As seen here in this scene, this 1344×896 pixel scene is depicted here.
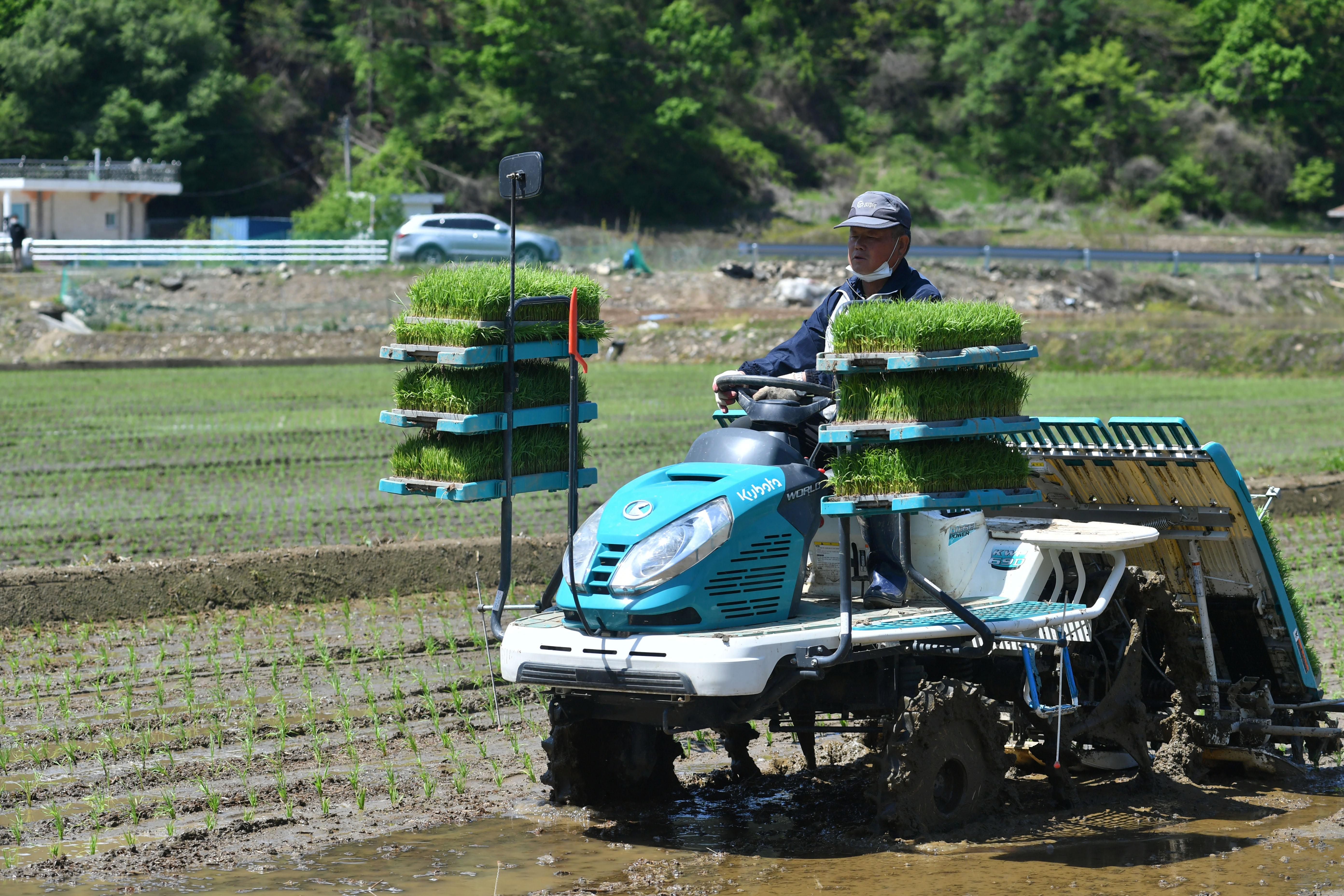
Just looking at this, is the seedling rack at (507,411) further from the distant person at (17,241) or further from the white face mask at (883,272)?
the distant person at (17,241)

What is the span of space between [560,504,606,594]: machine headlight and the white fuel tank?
4.33 feet

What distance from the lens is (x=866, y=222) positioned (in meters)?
6.27

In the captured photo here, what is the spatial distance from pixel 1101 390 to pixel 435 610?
1999cm

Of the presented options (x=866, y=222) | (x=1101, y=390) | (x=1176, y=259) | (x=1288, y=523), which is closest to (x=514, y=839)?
(x=866, y=222)

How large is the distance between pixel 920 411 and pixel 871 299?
0.68 m

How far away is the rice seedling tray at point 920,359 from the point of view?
5.41 meters

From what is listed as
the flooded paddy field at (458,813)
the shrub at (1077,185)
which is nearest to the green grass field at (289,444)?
the flooded paddy field at (458,813)

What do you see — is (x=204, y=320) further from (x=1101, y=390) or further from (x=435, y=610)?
(x=435, y=610)

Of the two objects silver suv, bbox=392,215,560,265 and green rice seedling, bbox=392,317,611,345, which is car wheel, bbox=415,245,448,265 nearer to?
silver suv, bbox=392,215,560,265

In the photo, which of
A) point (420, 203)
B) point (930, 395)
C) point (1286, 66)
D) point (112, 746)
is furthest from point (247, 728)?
point (1286, 66)

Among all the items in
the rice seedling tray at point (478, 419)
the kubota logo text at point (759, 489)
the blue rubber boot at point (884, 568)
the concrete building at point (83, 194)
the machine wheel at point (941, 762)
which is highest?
the concrete building at point (83, 194)

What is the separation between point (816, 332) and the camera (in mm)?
6496

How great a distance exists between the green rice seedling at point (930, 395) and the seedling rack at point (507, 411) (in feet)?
3.66

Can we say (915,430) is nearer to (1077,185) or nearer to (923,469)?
(923,469)
